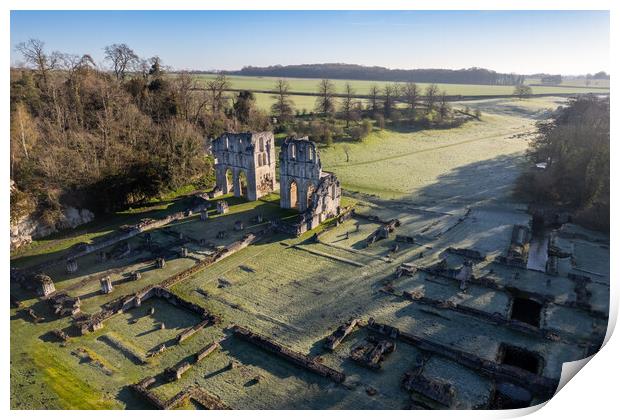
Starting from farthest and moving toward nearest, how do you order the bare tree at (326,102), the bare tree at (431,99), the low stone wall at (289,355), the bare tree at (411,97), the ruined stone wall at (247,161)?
1. the bare tree at (431,99)
2. the bare tree at (411,97)
3. the bare tree at (326,102)
4. the ruined stone wall at (247,161)
5. the low stone wall at (289,355)

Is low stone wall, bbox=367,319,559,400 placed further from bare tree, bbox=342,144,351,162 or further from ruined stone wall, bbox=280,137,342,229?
bare tree, bbox=342,144,351,162

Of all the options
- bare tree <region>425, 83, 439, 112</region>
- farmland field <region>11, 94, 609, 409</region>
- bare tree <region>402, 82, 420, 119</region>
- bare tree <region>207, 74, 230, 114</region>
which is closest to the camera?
farmland field <region>11, 94, 609, 409</region>

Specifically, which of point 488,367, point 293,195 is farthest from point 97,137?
point 488,367

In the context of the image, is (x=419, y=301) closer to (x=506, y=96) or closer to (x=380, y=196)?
(x=380, y=196)

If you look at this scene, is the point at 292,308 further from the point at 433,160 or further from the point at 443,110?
the point at 443,110

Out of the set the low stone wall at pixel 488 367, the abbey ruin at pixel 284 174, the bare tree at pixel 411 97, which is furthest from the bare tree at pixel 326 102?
the low stone wall at pixel 488 367

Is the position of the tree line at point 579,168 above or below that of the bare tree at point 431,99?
below

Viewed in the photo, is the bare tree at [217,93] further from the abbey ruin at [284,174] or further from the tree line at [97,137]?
the abbey ruin at [284,174]

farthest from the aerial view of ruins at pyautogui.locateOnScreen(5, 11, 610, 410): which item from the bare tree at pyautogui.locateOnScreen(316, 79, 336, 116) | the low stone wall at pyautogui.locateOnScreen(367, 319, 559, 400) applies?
the bare tree at pyautogui.locateOnScreen(316, 79, 336, 116)

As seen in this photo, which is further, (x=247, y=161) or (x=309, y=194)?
(x=247, y=161)
